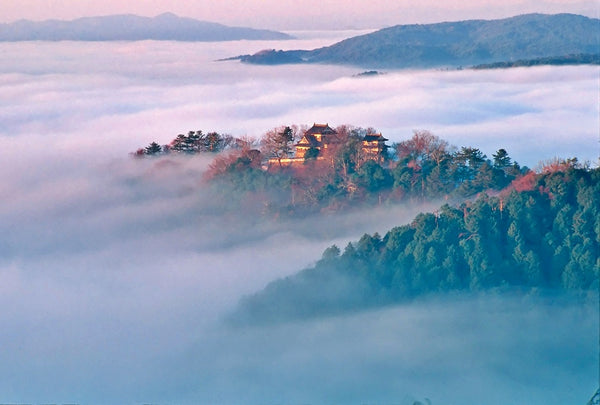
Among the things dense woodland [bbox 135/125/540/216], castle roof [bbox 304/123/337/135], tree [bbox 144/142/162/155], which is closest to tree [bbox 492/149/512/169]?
dense woodland [bbox 135/125/540/216]

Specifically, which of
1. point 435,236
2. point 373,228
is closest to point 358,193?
point 373,228

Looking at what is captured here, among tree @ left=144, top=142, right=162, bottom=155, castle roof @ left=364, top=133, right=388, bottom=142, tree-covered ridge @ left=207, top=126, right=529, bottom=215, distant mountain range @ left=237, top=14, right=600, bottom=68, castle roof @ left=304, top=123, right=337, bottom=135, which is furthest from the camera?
distant mountain range @ left=237, top=14, right=600, bottom=68

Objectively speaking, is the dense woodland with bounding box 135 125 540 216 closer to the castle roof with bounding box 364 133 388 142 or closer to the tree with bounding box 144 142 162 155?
the castle roof with bounding box 364 133 388 142

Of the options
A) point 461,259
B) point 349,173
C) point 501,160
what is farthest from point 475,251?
point 349,173

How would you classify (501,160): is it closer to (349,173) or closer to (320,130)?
(349,173)

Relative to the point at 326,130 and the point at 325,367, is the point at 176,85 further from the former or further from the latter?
the point at 325,367
